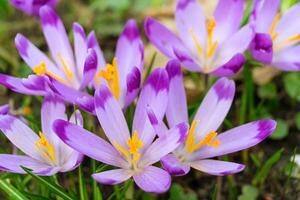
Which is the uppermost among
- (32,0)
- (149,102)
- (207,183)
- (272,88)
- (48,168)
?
(32,0)

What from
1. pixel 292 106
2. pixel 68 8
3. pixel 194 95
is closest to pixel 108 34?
pixel 68 8

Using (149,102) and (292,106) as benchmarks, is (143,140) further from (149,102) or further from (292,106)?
(292,106)

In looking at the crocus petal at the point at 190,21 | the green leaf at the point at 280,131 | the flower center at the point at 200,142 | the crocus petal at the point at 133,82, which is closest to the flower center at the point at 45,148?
the crocus petal at the point at 133,82

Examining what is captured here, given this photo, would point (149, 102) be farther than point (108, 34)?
No

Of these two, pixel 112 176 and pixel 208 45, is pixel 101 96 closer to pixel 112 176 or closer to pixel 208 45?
pixel 112 176

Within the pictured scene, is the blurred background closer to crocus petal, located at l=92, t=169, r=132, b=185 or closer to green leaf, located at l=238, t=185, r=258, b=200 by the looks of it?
green leaf, located at l=238, t=185, r=258, b=200

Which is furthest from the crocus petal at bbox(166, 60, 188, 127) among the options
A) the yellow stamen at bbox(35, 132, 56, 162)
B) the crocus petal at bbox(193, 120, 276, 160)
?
the yellow stamen at bbox(35, 132, 56, 162)
